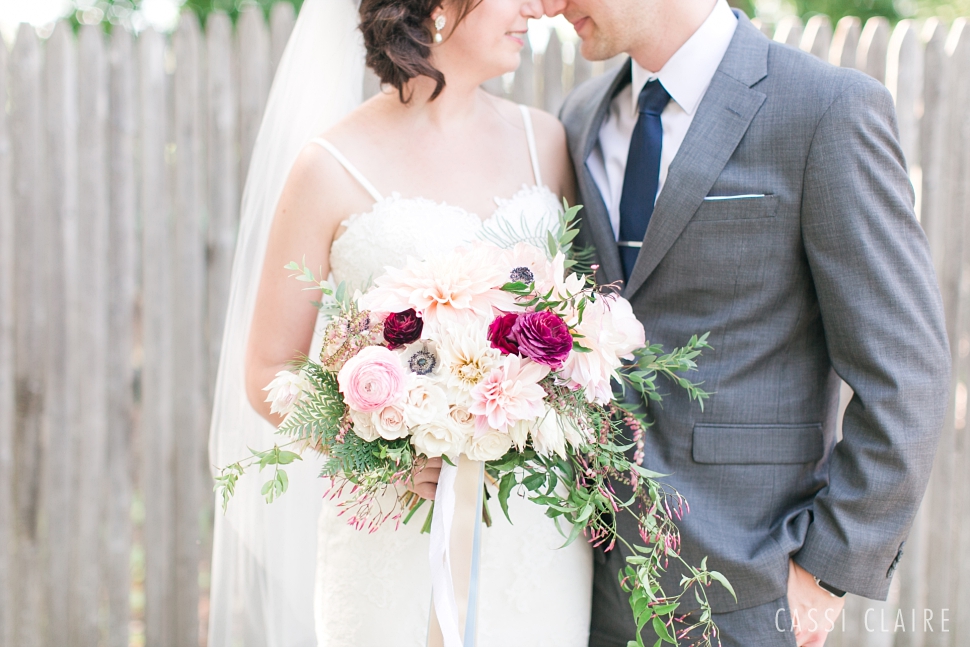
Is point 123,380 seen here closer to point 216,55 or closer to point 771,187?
point 216,55

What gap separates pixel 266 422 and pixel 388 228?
0.85 m

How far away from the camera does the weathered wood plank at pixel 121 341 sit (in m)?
3.45

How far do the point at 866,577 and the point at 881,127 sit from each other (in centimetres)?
110

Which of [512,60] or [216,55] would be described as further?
[216,55]

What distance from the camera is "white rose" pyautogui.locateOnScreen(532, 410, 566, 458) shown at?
5.05 ft

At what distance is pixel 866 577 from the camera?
1.81m

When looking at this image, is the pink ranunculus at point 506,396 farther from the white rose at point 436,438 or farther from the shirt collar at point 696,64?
the shirt collar at point 696,64

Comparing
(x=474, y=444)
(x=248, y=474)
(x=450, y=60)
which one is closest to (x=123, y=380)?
→ (x=248, y=474)

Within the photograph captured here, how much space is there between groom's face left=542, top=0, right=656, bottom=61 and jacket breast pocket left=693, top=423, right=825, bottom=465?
117 cm

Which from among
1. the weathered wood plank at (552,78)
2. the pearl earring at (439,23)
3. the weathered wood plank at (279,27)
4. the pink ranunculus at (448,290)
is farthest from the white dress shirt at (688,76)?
the weathered wood plank at (279,27)

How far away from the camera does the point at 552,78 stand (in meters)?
3.41

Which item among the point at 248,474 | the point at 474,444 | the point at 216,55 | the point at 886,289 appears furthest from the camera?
the point at 216,55

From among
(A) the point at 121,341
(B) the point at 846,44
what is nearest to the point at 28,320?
(A) the point at 121,341

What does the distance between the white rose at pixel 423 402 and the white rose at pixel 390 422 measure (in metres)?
0.02
